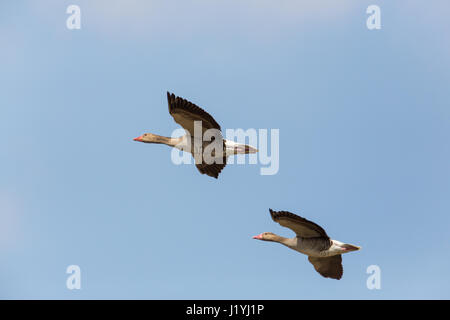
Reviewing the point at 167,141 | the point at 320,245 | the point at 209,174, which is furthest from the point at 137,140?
the point at 320,245

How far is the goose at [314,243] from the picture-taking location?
17.5 meters

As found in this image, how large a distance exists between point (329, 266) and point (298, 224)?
2385 millimetres

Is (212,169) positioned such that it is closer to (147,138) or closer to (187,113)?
(147,138)

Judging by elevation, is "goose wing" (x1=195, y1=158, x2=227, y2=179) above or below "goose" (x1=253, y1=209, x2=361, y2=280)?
above

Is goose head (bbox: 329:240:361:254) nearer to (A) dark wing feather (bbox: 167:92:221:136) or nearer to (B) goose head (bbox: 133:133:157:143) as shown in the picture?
(A) dark wing feather (bbox: 167:92:221:136)

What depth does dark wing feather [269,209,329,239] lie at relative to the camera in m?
17.2

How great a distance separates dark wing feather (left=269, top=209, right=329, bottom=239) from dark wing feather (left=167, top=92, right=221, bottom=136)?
2.96 m

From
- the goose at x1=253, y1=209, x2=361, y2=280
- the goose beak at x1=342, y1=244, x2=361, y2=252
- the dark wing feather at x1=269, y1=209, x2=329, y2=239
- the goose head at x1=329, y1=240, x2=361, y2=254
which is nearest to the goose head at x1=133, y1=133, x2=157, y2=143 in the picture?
the goose at x1=253, y1=209, x2=361, y2=280

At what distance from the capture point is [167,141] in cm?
1992

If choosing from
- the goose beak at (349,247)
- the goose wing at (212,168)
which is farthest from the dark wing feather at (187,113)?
the goose beak at (349,247)

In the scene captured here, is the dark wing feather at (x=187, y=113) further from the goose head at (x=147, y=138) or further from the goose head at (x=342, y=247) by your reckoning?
the goose head at (x=342, y=247)

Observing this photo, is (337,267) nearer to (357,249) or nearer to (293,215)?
(357,249)

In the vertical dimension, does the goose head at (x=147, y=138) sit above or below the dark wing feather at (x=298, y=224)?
above

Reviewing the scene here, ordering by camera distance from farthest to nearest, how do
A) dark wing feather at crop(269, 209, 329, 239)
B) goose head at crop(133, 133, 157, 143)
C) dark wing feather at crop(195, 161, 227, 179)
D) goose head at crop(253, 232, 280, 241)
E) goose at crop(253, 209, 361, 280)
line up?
1. goose head at crop(133, 133, 157, 143)
2. dark wing feather at crop(195, 161, 227, 179)
3. goose head at crop(253, 232, 280, 241)
4. goose at crop(253, 209, 361, 280)
5. dark wing feather at crop(269, 209, 329, 239)
